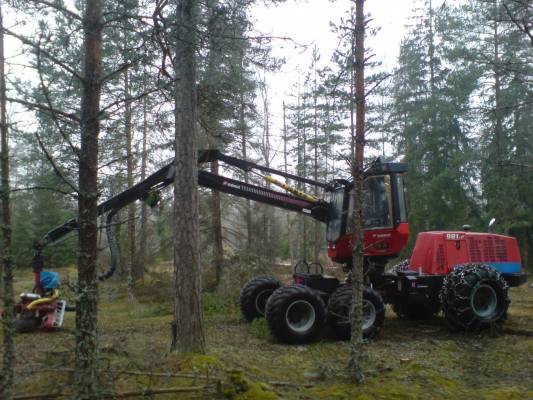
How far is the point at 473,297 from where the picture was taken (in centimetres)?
968

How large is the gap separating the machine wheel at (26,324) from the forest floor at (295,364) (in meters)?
0.39

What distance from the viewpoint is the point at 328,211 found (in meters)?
10.3

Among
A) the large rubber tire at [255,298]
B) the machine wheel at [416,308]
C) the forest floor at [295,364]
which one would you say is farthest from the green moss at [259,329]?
the machine wheel at [416,308]

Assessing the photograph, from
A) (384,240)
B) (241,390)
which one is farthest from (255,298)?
(241,390)

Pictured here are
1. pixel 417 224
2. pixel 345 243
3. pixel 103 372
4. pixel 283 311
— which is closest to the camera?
pixel 103 372

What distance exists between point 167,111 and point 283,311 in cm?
470

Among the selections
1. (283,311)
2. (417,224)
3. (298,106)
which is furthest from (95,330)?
(298,106)

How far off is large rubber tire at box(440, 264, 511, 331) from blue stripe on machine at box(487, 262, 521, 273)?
100 centimetres

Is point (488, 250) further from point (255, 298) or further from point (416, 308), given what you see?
point (255, 298)

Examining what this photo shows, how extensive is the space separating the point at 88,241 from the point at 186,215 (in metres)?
2.53

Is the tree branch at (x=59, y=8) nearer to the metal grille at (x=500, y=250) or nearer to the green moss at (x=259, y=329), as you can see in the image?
the green moss at (x=259, y=329)

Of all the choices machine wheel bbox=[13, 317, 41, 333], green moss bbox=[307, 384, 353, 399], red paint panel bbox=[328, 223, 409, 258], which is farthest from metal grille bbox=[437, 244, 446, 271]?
machine wheel bbox=[13, 317, 41, 333]

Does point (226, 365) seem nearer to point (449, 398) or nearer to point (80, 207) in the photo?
point (449, 398)

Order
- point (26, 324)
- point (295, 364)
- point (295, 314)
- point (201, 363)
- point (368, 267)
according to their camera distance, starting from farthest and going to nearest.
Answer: point (26, 324) → point (368, 267) → point (295, 314) → point (295, 364) → point (201, 363)
